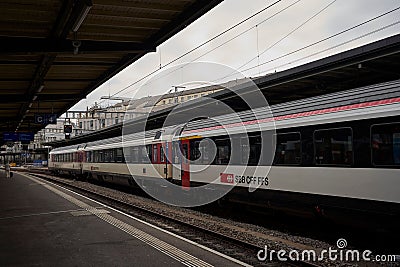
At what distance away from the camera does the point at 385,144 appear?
8.06 m

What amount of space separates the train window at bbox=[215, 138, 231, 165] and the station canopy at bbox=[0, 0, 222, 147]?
345 centimetres

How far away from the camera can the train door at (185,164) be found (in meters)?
15.3

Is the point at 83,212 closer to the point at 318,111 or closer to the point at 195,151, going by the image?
the point at 195,151

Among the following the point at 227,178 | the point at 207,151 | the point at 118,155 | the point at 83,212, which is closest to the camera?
the point at 227,178

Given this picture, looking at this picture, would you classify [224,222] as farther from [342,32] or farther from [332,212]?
[342,32]

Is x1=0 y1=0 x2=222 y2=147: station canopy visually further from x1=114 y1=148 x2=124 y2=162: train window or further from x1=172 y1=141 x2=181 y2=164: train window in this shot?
x1=114 y1=148 x2=124 y2=162: train window

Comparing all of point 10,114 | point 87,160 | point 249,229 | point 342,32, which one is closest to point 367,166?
point 249,229

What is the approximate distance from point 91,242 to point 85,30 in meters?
5.84

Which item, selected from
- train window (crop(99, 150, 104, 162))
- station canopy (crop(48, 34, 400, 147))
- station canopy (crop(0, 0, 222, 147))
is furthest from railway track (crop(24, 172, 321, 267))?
train window (crop(99, 150, 104, 162))

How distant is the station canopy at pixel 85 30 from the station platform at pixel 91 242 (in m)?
4.86

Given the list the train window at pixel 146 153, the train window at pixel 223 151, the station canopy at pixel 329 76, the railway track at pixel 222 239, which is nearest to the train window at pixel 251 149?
the train window at pixel 223 151

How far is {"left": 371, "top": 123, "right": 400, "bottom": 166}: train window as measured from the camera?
7840mm

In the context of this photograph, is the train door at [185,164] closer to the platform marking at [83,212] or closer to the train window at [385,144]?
the platform marking at [83,212]

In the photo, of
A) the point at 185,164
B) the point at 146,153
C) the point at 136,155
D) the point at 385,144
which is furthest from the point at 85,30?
the point at 136,155
